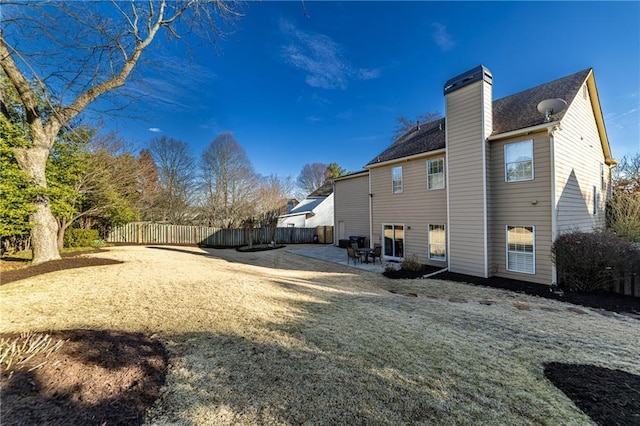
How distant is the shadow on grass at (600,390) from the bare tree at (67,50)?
964 cm

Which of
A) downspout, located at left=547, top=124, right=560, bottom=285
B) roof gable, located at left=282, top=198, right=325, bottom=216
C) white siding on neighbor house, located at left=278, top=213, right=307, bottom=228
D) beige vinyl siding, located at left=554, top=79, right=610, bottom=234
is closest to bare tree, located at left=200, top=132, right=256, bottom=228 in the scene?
white siding on neighbor house, located at left=278, top=213, right=307, bottom=228

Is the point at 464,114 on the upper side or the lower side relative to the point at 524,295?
upper

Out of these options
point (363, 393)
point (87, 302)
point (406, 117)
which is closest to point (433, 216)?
point (363, 393)

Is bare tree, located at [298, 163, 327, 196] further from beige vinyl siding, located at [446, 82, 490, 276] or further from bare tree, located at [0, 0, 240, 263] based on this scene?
bare tree, located at [0, 0, 240, 263]

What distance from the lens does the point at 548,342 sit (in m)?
3.93

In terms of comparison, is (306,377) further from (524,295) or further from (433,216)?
(433,216)

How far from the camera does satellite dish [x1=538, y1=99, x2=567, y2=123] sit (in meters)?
8.41

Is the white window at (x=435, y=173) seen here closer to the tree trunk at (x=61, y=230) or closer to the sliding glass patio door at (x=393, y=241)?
the sliding glass patio door at (x=393, y=241)

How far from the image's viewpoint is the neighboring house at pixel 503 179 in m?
8.44

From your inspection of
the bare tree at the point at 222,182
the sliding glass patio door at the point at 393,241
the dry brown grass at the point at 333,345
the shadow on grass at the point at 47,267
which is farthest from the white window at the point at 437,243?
the bare tree at the point at 222,182

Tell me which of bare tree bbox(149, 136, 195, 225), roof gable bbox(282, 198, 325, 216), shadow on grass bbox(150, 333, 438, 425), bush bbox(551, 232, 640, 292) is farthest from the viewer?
roof gable bbox(282, 198, 325, 216)

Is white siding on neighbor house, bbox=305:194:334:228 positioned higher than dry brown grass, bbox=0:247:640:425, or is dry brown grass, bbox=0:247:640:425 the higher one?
white siding on neighbor house, bbox=305:194:334:228

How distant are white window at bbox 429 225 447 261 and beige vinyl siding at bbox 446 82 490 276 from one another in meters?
0.55

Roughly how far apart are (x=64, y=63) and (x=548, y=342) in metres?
11.0
